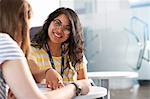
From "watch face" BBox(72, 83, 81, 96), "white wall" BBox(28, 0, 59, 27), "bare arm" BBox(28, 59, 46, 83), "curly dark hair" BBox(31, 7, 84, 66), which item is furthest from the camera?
"white wall" BBox(28, 0, 59, 27)

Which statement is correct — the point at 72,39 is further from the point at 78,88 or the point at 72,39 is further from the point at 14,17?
the point at 14,17

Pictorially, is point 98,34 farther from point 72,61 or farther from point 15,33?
point 15,33

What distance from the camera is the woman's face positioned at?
1.71 metres

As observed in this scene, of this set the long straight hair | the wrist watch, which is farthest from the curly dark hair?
the long straight hair

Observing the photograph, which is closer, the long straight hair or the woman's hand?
the long straight hair

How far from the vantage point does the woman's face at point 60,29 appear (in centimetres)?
171

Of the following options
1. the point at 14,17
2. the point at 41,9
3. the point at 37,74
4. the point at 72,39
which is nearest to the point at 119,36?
the point at 41,9

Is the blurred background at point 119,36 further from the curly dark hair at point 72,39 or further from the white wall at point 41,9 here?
the curly dark hair at point 72,39

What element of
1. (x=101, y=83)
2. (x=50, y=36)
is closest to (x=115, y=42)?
(x=101, y=83)

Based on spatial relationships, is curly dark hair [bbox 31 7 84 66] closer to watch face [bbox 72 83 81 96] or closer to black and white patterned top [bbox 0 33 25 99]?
watch face [bbox 72 83 81 96]

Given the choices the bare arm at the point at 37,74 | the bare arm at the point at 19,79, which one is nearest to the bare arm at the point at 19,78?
the bare arm at the point at 19,79

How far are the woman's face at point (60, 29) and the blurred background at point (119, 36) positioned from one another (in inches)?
138

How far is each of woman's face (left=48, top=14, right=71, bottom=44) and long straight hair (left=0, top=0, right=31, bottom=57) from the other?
2.63 feet

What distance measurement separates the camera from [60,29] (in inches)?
67.8
